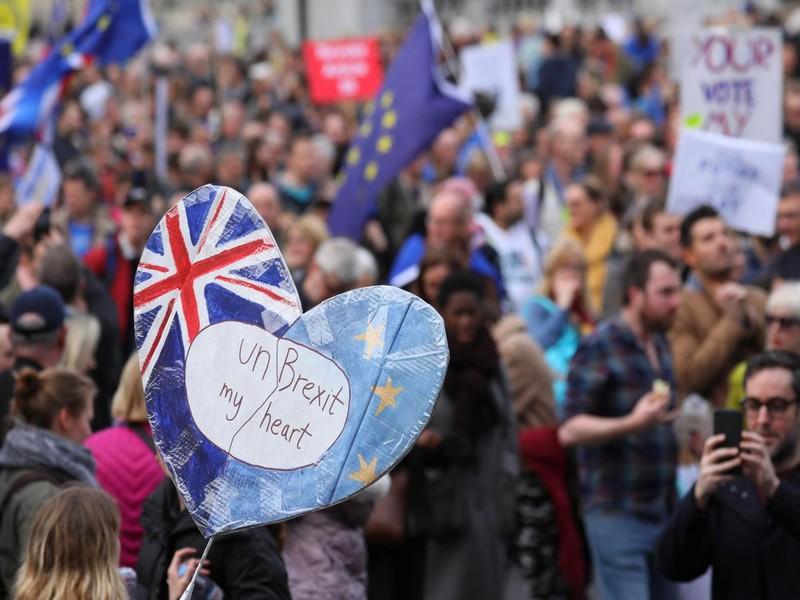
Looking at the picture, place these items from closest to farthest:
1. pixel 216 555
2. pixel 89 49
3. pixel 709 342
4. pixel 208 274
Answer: pixel 208 274 → pixel 216 555 → pixel 709 342 → pixel 89 49

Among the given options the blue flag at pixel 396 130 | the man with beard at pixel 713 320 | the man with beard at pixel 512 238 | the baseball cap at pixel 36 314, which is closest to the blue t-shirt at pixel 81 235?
the blue flag at pixel 396 130

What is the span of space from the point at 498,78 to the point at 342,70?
5.65 feet

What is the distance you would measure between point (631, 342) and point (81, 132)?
477 inches

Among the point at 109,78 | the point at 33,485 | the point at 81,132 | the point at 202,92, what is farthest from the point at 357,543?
the point at 109,78

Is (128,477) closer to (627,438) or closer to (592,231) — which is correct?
(627,438)

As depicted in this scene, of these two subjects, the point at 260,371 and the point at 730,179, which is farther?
the point at 730,179

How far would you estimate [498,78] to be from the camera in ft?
53.0

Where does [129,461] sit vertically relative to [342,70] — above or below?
above

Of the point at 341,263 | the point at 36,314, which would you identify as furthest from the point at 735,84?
the point at 36,314

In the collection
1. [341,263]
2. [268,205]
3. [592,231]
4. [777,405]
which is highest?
[777,405]

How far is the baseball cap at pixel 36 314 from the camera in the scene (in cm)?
730

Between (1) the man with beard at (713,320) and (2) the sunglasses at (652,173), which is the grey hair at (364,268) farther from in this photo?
(2) the sunglasses at (652,173)

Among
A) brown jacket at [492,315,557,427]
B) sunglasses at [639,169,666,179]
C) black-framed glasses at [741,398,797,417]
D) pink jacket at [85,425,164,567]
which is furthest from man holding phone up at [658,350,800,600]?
sunglasses at [639,169,666,179]

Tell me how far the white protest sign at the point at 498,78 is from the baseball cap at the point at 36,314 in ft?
29.4
